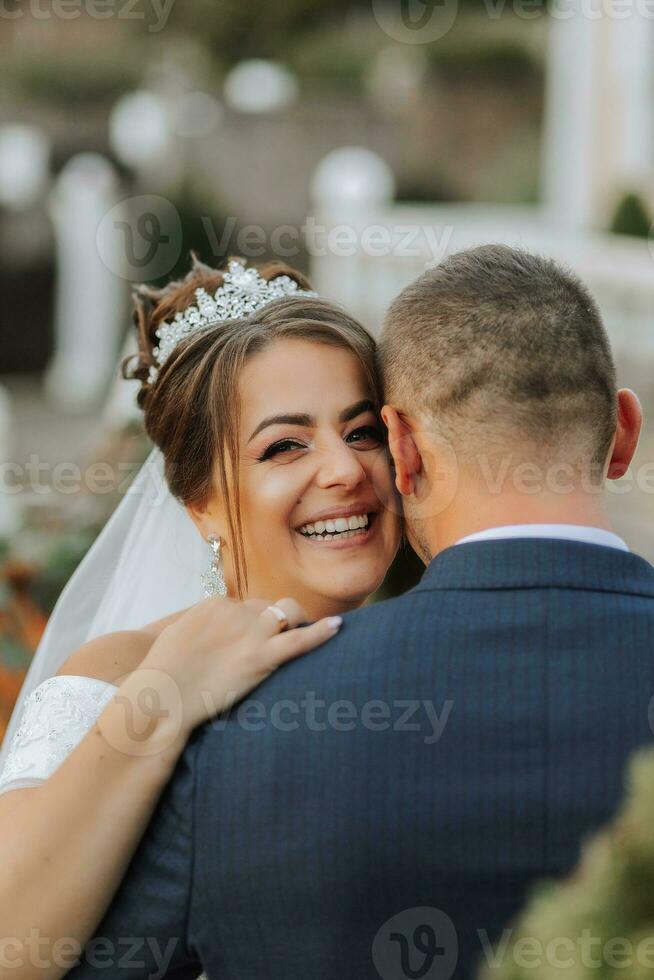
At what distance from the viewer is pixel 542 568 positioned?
5.68 ft

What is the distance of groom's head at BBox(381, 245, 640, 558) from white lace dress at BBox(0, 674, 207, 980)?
680mm

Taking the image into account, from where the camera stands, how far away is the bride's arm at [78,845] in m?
1.76

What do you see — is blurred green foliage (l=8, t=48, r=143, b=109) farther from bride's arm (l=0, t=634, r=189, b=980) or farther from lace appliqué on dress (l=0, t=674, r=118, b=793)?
bride's arm (l=0, t=634, r=189, b=980)

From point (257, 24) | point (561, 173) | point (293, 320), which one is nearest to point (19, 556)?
point (293, 320)

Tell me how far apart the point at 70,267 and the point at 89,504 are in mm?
12316

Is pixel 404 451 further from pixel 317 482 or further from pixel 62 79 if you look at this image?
pixel 62 79

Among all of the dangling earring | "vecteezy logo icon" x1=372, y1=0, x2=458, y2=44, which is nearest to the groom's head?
the dangling earring

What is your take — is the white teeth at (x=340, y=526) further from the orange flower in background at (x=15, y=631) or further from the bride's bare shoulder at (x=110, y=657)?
the orange flower in background at (x=15, y=631)

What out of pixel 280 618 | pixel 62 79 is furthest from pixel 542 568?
pixel 62 79

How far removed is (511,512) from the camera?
1.78 metres

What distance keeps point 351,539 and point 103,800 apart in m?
0.93

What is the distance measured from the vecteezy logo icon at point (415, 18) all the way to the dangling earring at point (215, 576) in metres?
17.0

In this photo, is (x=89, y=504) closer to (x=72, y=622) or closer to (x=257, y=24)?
(x=72, y=622)
